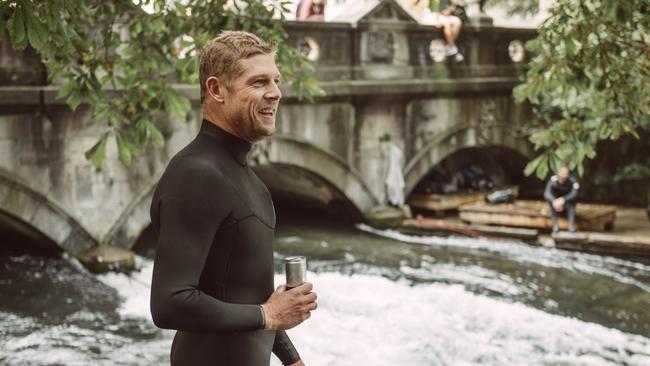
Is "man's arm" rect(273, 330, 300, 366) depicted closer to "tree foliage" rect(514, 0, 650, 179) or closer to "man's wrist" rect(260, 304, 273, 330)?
"man's wrist" rect(260, 304, 273, 330)

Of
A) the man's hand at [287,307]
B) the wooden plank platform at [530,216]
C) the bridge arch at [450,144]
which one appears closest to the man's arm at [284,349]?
the man's hand at [287,307]

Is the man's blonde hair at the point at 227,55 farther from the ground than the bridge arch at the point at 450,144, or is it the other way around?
the man's blonde hair at the point at 227,55

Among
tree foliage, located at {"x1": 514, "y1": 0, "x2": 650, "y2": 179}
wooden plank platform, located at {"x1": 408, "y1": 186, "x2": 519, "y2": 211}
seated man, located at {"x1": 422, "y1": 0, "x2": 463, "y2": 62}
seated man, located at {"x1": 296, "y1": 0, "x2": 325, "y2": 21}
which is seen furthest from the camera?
wooden plank platform, located at {"x1": 408, "y1": 186, "x2": 519, "y2": 211}

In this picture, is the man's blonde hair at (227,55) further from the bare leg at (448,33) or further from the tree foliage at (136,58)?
the bare leg at (448,33)

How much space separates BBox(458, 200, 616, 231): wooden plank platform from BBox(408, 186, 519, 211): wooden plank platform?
0.70 metres

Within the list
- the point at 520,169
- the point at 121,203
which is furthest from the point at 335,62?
A: the point at 520,169

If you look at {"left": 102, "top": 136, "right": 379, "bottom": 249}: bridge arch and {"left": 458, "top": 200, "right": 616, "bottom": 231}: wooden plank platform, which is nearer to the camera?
{"left": 102, "top": 136, "right": 379, "bottom": 249}: bridge arch

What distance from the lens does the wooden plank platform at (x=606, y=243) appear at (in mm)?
11367

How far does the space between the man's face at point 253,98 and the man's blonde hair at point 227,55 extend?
0.05 ft

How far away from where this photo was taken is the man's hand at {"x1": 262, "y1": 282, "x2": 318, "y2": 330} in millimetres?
2299

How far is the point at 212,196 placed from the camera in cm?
215

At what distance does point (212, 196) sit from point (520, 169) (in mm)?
15346

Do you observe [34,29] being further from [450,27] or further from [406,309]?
[450,27]

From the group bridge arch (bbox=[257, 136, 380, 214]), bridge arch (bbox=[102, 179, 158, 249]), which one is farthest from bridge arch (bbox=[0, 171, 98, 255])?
bridge arch (bbox=[257, 136, 380, 214])
